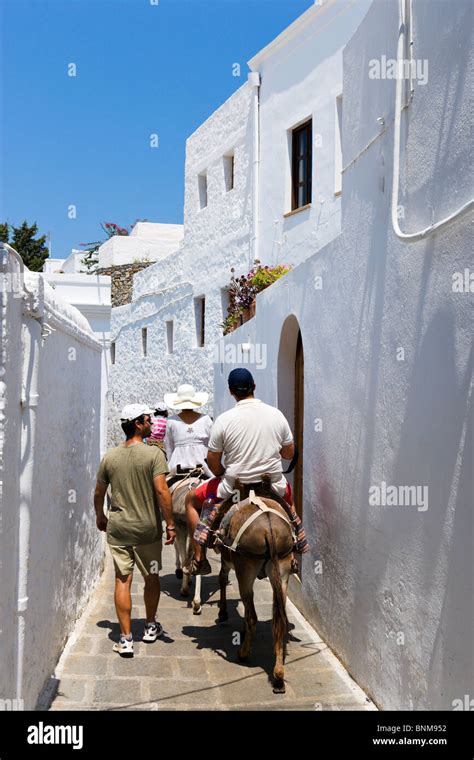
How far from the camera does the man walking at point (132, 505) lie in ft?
18.8

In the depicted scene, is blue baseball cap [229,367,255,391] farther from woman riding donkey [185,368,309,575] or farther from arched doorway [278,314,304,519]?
arched doorway [278,314,304,519]

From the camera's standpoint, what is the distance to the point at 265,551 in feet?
16.9

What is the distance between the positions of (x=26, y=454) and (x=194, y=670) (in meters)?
2.24

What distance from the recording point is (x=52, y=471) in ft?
16.4

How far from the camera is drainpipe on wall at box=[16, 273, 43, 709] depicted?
154 inches

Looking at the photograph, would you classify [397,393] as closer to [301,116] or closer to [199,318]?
[301,116]

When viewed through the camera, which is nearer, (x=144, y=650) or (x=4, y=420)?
(x=4, y=420)

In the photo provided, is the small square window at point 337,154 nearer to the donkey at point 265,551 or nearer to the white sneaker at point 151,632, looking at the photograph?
the donkey at point 265,551

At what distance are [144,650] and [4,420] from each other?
2.95 meters

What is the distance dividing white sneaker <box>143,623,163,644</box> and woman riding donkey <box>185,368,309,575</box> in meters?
0.85

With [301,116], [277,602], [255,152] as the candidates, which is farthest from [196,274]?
[277,602]

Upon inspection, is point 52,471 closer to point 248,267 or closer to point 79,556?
point 79,556

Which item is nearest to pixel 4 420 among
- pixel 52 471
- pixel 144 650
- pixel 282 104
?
pixel 52 471

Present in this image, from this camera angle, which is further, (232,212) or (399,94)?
(232,212)
